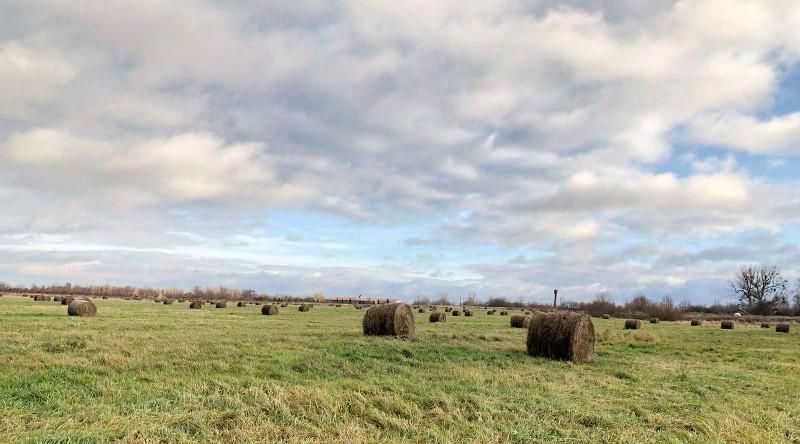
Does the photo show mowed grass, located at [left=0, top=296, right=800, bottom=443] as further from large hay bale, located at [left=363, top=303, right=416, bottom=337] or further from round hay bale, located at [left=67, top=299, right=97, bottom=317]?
round hay bale, located at [left=67, top=299, right=97, bottom=317]

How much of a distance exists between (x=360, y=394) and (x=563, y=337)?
28.9 ft

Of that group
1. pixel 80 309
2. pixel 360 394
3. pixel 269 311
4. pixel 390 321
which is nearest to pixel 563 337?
pixel 390 321

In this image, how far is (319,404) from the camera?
8.99 metres

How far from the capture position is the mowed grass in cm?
780

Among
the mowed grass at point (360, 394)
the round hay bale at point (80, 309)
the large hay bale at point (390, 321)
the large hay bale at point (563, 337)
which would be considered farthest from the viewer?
the round hay bale at point (80, 309)

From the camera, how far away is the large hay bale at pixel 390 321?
20938 millimetres

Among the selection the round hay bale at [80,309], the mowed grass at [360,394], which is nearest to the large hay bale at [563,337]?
the mowed grass at [360,394]

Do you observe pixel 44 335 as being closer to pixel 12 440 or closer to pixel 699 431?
pixel 12 440

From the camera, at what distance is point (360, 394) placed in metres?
9.73

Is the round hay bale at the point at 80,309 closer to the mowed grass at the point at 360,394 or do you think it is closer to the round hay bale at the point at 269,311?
the round hay bale at the point at 269,311

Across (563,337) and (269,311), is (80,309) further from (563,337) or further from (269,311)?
(563,337)

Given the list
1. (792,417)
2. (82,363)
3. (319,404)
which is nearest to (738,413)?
(792,417)

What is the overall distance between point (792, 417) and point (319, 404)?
843cm

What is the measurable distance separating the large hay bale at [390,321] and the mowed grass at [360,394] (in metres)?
3.62
